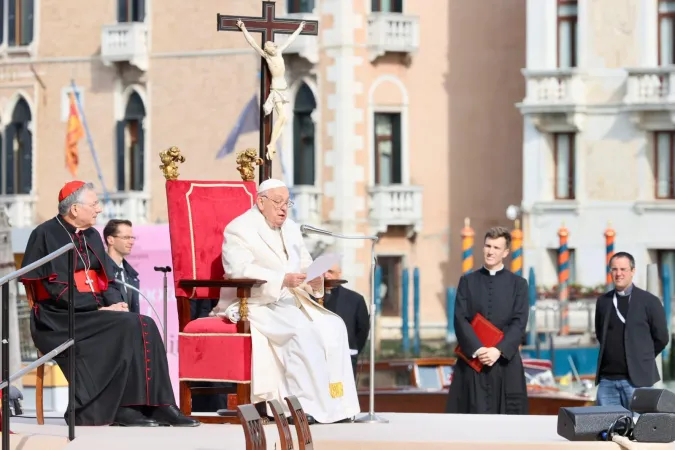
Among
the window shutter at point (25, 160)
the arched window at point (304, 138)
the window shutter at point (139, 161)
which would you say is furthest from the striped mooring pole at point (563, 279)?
the window shutter at point (25, 160)

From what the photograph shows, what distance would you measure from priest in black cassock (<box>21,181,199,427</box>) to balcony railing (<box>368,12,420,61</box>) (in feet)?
Result: 73.4

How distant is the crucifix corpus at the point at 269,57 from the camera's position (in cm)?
1277

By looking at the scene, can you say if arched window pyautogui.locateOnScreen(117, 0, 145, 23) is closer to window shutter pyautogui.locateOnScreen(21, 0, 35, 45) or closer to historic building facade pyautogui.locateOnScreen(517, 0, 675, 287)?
window shutter pyautogui.locateOnScreen(21, 0, 35, 45)

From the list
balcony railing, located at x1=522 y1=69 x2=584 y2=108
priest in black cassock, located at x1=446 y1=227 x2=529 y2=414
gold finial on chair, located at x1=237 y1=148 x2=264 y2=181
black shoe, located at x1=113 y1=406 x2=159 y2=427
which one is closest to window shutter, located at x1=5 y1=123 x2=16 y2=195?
balcony railing, located at x1=522 y1=69 x2=584 y2=108

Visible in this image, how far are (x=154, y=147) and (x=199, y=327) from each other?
78.4ft

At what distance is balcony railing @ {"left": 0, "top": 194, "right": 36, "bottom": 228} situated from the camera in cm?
3494

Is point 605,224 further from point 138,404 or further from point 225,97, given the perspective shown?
point 138,404

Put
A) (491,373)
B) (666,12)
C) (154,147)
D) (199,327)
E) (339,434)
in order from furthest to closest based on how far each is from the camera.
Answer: (154,147) → (666,12) → (491,373) → (199,327) → (339,434)

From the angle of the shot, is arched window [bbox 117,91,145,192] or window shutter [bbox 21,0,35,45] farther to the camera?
window shutter [bbox 21,0,35,45]

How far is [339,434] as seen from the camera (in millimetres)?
10047

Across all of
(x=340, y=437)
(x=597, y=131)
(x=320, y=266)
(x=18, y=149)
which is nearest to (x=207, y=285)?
(x=320, y=266)

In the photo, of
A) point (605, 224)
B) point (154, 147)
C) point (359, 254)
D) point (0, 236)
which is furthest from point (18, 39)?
point (0, 236)

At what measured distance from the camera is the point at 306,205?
3231cm

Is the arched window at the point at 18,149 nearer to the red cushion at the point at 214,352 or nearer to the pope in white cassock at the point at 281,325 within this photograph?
the pope in white cassock at the point at 281,325
